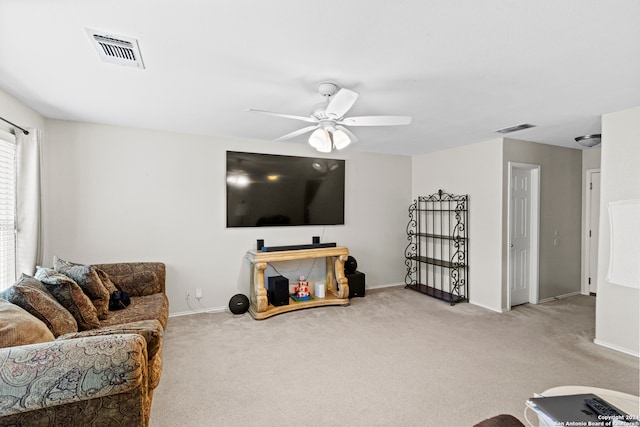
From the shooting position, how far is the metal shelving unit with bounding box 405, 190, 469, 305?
4.57 m

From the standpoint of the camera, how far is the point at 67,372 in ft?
4.21

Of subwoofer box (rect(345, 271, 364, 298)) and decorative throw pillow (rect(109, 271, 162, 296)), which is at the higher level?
decorative throw pillow (rect(109, 271, 162, 296))

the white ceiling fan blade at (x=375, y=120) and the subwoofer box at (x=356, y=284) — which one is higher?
the white ceiling fan blade at (x=375, y=120)

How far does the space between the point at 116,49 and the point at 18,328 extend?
1.64 meters

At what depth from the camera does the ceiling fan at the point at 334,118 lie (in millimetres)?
2115

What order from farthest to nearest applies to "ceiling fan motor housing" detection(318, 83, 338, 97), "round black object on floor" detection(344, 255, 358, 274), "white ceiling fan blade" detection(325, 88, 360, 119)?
"round black object on floor" detection(344, 255, 358, 274) → "ceiling fan motor housing" detection(318, 83, 338, 97) → "white ceiling fan blade" detection(325, 88, 360, 119)

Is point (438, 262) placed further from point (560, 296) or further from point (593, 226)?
point (593, 226)

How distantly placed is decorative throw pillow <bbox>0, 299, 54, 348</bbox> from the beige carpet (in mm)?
883

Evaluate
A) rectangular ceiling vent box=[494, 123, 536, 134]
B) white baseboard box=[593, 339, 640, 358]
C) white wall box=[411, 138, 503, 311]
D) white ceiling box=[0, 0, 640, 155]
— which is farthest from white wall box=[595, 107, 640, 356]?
white wall box=[411, 138, 503, 311]

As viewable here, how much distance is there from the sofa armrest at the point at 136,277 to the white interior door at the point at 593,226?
6176mm

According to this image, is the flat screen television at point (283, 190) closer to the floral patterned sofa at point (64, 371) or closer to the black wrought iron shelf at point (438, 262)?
the black wrought iron shelf at point (438, 262)

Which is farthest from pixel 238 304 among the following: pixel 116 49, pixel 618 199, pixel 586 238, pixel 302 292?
pixel 586 238

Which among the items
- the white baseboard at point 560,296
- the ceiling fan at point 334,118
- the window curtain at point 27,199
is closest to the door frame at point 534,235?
the white baseboard at point 560,296

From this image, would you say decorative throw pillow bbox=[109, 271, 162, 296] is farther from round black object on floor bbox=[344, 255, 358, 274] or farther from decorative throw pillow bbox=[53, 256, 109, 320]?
round black object on floor bbox=[344, 255, 358, 274]
